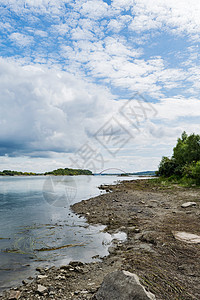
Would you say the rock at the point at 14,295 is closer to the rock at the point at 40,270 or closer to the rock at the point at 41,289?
the rock at the point at 41,289

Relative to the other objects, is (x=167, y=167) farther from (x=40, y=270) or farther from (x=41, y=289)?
(x=41, y=289)

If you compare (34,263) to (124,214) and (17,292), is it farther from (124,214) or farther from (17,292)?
(124,214)

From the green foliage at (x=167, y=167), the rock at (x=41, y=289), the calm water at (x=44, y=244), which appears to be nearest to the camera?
the rock at (x=41, y=289)

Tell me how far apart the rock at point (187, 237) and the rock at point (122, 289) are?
13.7 feet

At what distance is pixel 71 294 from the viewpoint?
4402mm

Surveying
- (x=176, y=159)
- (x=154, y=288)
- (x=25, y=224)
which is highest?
(x=176, y=159)

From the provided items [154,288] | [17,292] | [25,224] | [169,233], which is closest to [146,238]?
[169,233]

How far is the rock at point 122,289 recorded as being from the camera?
3.46 m

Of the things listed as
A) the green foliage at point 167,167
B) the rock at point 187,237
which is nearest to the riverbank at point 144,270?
the rock at point 187,237

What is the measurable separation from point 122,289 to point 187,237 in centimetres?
480

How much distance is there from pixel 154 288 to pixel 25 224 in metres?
9.76

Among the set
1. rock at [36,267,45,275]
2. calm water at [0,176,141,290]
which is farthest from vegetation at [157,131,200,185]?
rock at [36,267,45,275]

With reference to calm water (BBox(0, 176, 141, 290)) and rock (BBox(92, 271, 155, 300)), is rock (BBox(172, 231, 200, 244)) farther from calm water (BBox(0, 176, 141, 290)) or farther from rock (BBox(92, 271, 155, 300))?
rock (BBox(92, 271, 155, 300))

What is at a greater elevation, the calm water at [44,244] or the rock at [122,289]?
the rock at [122,289]
